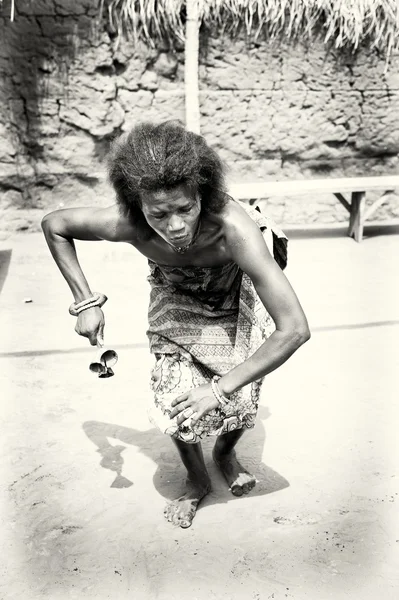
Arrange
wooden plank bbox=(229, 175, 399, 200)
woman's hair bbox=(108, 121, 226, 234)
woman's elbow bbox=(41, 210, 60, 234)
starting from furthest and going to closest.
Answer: wooden plank bbox=(229, 175, 399, 200) → woman's elbow bbox=(41, 210, 60, 234) → woman's hair bbox=(108, 121, 226, 234)

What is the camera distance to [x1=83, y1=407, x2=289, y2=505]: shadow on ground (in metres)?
2.90

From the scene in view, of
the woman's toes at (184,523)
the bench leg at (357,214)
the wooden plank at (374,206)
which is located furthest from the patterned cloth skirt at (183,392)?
the wooden plank at (374,206)

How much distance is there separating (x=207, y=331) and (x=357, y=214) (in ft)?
18.1

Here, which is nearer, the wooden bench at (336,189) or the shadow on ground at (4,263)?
the shadow on ground at (4,263)

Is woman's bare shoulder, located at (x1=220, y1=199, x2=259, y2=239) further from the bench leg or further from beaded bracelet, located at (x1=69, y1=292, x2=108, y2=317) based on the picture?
the bench leg

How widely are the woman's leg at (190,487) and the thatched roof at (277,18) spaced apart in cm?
592

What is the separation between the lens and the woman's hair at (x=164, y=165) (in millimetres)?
2227

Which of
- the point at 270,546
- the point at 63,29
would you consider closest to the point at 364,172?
the point at 63,29

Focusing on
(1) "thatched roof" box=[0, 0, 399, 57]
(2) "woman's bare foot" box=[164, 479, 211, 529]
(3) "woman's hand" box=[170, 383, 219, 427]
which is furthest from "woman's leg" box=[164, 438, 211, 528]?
(1) "thatched roof" box=[0, 0, 399, 57]

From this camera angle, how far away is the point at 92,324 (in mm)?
2596

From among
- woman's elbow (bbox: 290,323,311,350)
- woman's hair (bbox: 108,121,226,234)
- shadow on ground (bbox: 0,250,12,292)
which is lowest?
shadow on ground (bbox: 0,250,12,292)

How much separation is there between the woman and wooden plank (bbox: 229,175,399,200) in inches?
192

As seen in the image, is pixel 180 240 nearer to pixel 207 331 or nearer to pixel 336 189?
pixel 207 331

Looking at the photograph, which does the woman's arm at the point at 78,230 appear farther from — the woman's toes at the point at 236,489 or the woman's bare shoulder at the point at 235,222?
the woman's toes at the point at 236,489
